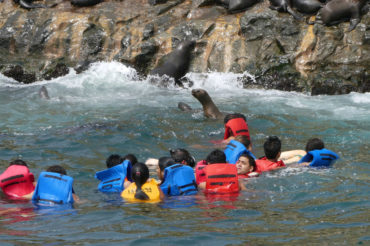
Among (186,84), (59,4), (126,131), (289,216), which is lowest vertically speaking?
(289,216)

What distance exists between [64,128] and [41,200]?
456 centimetres

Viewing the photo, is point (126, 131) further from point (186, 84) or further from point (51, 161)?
point (186, 84)

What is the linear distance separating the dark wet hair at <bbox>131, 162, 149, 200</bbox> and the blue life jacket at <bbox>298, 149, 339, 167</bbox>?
Result: 244 centimetres

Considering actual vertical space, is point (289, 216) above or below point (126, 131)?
below

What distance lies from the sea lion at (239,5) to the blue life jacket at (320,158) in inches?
363

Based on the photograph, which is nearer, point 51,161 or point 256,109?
point 51,161

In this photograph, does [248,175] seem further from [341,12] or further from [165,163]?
[341,12]

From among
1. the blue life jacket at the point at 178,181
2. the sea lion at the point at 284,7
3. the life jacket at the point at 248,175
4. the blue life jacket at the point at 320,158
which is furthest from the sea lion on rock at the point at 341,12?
the blue life jacket at the point at 178,181

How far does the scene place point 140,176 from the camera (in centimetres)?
598

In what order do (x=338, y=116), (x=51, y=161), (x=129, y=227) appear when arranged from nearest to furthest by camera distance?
(x=129, y=227) < (x=51, y=161) < (x=338, y=116)

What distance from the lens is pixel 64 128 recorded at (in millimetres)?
10547

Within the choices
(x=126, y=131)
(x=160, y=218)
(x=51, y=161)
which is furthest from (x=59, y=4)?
(x=160, y=218)

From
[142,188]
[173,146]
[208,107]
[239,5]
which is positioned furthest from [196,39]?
[142,188]

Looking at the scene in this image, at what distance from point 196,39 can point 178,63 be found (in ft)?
3.33
